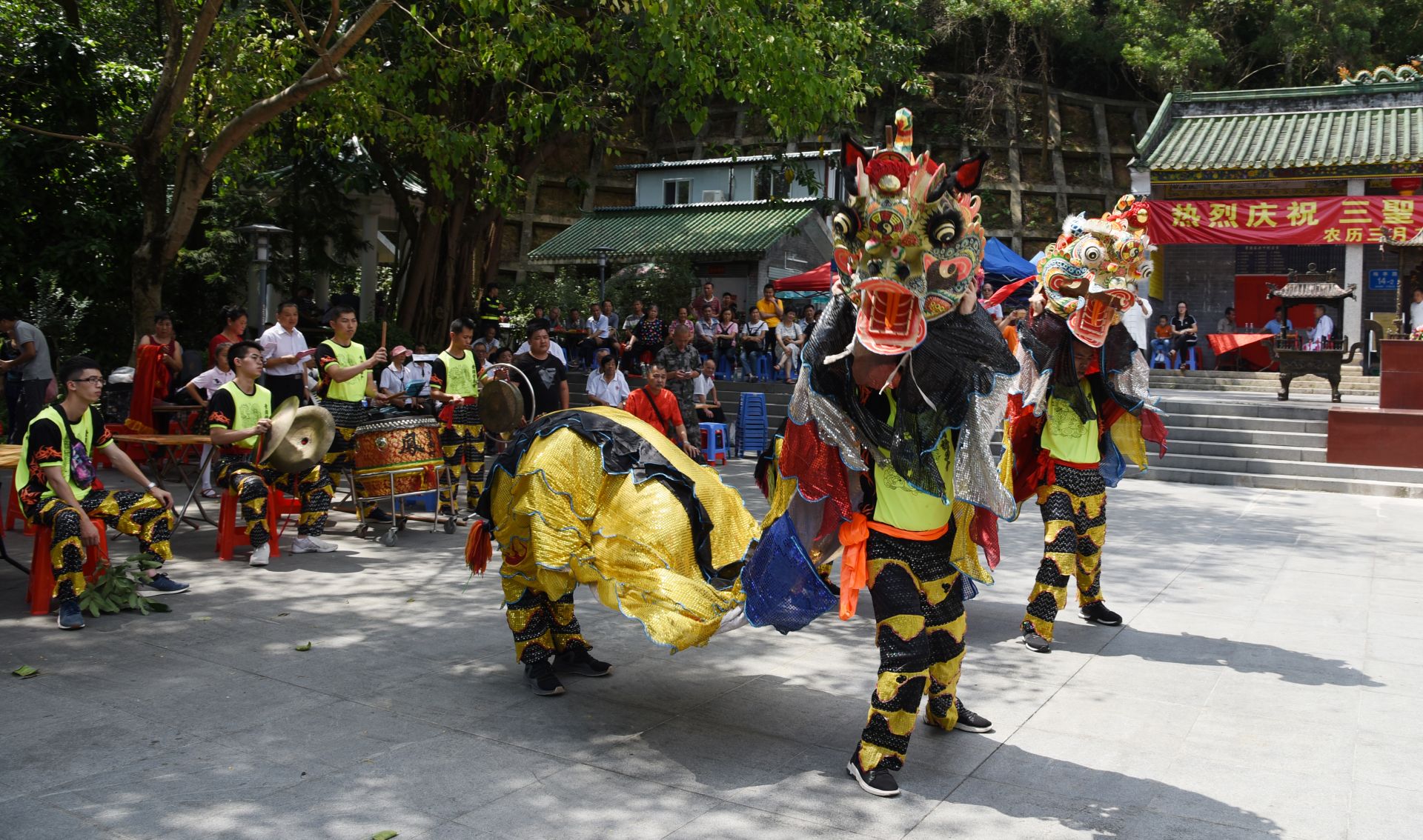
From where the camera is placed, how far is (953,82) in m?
30.8

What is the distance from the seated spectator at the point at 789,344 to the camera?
55.1ft

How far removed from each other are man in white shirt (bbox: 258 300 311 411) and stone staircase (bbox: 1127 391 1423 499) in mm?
9555

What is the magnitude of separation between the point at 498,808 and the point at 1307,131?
68.9ft

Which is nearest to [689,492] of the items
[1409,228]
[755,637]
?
[755,637]

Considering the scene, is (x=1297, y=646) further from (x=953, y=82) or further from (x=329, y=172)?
(x=953, y=82)

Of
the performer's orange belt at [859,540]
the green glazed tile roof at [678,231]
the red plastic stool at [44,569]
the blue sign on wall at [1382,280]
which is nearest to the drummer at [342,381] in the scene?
the red plastic stool at [44,569]

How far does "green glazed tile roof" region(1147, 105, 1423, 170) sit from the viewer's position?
18672 millimetres

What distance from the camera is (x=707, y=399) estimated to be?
1459cm

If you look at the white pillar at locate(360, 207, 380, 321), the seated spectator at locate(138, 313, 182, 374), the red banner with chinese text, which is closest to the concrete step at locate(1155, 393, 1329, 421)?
the red banner with chinese text

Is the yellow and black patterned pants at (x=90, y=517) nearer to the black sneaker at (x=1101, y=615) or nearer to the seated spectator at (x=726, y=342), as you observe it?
the black sneaker at (x=1101, y=615)

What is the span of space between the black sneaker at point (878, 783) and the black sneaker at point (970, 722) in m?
0.73

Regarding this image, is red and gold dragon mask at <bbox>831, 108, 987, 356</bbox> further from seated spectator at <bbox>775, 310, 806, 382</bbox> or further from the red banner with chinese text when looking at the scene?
the red banner with chinese text

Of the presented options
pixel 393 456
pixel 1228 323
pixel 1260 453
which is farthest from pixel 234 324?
pixel 1228 323

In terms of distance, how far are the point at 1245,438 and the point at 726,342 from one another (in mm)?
7793
